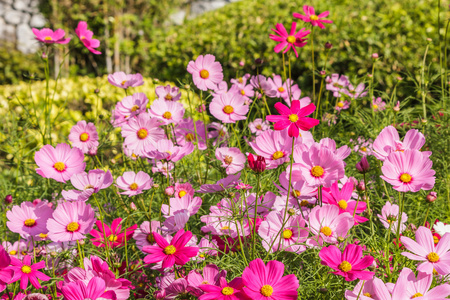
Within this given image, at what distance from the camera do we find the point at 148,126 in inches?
51.4

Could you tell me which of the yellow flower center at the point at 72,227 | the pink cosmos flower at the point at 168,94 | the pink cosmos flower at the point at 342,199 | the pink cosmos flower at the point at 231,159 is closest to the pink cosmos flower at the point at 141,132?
the pink cosmos flower at the point at 168,94

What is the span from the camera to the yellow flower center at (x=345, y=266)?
0.82 m

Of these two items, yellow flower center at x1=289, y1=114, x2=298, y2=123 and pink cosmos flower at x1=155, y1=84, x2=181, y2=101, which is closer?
yellow flower center at x1=289, y1=114, x2=298, y2=123

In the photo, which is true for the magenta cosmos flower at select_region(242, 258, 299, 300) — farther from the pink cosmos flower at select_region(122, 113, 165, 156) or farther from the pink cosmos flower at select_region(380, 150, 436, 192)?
the pink cosmos flower at select_region(122, 113, 165, 156)

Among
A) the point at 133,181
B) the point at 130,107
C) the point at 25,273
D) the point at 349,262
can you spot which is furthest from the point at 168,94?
the point at 349,262

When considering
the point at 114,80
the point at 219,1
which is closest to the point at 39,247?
the point at 114,80

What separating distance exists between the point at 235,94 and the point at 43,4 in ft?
18.9

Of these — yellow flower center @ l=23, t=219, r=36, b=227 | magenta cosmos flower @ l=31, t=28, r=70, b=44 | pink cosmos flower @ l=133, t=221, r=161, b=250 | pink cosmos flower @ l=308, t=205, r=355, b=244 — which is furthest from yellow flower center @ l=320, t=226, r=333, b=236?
magenta cosmos flower @ l=31, t=28, r=70, b=44

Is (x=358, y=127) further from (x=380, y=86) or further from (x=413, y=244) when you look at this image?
(x=380, y=86)

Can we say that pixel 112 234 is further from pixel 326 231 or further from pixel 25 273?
pixel 326 231

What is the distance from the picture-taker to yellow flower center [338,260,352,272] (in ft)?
2.70

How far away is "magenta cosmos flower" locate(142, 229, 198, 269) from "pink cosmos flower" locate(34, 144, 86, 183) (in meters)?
0.40

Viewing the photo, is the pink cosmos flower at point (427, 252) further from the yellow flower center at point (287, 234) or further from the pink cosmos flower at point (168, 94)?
the pink cosmos flower at point (168, 94)

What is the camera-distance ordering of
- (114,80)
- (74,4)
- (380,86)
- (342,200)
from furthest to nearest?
(74,4) < (380,86) < (114,80) < (342,200)
